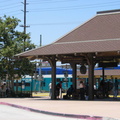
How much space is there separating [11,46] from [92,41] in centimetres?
1028

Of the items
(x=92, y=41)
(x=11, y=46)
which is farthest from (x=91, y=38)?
(x=11, y=46)

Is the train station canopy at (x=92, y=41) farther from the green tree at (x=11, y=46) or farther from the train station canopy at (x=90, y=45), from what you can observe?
the green tree at (x=11, y=46)

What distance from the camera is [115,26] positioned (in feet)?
96.5

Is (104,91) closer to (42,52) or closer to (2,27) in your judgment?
(42,52)

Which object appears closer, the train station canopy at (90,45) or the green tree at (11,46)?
the train station canopy at (90,45)

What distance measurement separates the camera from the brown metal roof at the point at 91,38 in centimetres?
2727

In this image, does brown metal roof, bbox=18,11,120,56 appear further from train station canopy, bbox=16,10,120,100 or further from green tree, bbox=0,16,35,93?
green tree, bbox=0,16,35,93

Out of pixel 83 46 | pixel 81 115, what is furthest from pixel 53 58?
pixel 81 115

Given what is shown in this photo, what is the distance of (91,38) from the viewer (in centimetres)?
2928

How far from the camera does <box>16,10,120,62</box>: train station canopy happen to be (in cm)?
2722

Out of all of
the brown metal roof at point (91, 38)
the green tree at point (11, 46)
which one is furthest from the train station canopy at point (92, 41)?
the green tree at point (11, 46)

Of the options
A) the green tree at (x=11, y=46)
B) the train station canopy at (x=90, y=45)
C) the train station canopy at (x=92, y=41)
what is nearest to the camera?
the train station canopy at (x=92, y=41)

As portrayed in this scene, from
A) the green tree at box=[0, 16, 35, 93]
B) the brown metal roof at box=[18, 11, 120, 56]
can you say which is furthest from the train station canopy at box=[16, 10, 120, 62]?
the green tree at box=[0, 16, 35, 93]

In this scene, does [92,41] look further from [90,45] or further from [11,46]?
[11,46]
